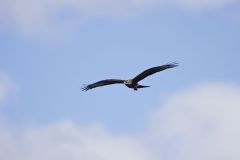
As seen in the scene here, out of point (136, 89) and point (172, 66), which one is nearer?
point (172, 66)

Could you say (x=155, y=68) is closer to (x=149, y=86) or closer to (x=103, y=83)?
(x=149, y=86)

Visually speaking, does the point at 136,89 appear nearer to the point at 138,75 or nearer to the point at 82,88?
the point at 138,75

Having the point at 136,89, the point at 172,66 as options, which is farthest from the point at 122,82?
the point at 172,66

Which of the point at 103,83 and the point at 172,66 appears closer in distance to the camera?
the point at 172,66

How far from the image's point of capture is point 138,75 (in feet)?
154

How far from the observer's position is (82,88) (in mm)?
50375

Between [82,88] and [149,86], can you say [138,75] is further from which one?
[82,88]

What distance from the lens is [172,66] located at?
148 feet

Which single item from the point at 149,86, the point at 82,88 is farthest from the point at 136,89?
the point at 82,88

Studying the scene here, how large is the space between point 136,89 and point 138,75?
129 centimetres

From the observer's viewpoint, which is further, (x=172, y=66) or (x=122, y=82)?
(x=122, y=82)

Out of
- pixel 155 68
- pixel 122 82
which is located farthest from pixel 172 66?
pixel 122 82

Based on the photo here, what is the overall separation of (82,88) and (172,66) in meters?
7.93

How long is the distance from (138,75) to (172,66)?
2.86 m
